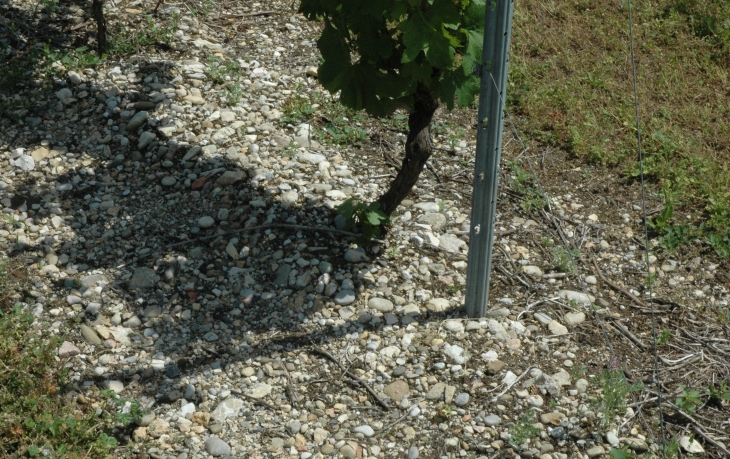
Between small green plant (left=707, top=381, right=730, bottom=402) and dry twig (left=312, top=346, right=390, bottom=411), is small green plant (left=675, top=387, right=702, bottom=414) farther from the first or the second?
dry twig (left=312, top=346, right=390, bottom=411)

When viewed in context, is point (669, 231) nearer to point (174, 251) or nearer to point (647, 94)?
point (647, 94)

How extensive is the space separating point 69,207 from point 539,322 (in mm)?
2784

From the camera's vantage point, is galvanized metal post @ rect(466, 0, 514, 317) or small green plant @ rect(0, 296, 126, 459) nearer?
galvanized metal post @ rect(466, 0, 514, 317)

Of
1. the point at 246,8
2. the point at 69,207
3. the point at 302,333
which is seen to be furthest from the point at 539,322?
the point at 246,8

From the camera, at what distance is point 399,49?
12.0 ft

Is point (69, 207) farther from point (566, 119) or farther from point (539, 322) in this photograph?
point (566, 119)

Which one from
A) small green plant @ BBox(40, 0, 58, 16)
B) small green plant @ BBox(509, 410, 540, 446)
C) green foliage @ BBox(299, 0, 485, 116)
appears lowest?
small green plant @ BBox(509, 410, 540, 446)

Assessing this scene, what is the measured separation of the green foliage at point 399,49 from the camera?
3.26 meters

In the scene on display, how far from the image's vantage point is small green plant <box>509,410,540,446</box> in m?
3.31

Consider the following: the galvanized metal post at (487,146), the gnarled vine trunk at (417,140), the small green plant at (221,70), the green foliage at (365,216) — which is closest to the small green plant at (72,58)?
the small green plant at (221,70)

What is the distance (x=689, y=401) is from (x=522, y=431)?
832 millimetres

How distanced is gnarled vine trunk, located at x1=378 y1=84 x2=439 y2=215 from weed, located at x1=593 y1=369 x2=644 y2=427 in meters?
1.40

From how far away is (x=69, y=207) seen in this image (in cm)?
451

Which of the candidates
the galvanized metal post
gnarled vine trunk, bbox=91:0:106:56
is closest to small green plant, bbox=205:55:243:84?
gnarled vine trunk, bbox=91:0:106:56
